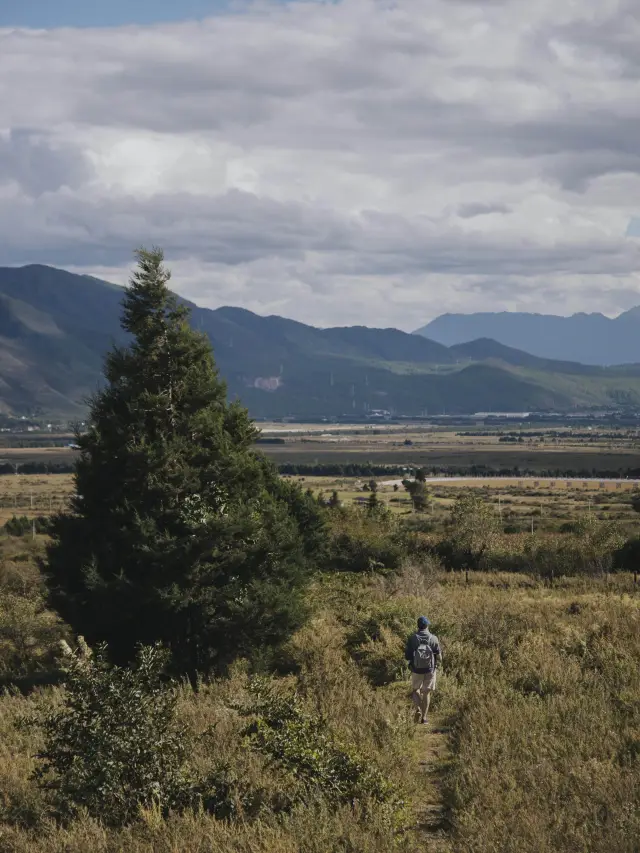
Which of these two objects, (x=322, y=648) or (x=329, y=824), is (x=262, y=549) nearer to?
(x=322, y=648)

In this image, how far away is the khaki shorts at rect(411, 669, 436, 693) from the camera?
1380 cm

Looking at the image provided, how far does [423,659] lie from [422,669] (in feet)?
0.47

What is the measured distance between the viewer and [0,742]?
12352 mm

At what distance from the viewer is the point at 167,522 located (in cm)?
1803

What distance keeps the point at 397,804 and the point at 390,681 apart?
286 inches

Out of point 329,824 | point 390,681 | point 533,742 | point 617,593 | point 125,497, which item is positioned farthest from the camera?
point 617,593

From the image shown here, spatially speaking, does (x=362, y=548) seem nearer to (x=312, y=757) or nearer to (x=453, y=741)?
(x=453, y=741)

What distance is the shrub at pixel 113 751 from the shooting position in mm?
9328

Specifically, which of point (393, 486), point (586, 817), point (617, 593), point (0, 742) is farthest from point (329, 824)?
point (393, 486)

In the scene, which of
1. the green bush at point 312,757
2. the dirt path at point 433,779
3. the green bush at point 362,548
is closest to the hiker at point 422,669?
the dirt path at point 433,779

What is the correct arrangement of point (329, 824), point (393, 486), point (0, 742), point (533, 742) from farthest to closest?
point (393, 486), point (0, 742), point (533, 742), point (329, 824)

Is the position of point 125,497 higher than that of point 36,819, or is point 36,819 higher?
point 125,497

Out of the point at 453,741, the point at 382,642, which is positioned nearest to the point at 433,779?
the point at 453,741

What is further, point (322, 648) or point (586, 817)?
point (322, 648)
